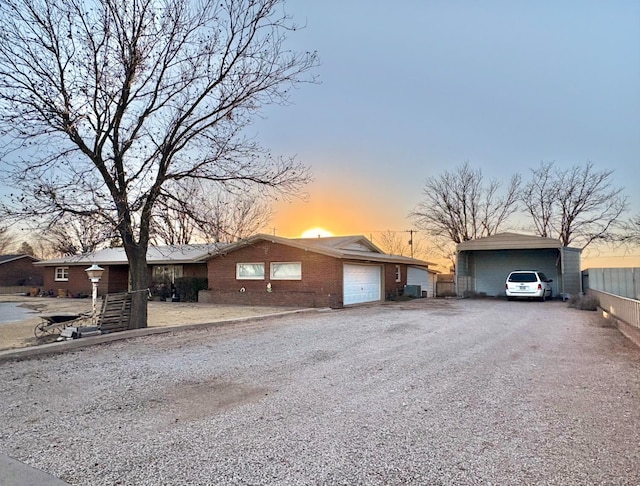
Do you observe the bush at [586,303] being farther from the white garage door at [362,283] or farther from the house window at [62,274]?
the house window at [62,274]

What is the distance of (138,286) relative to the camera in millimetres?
12211

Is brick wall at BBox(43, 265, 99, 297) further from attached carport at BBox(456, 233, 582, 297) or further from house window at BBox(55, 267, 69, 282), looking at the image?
attached carport at BBox(456, 233, 582, 297)

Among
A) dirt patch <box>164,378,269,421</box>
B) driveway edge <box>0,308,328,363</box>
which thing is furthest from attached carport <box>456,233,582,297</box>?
dirt patch <box>164,378,269,421</box>

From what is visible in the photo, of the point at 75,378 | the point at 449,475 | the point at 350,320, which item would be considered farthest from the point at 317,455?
the point at 350,320

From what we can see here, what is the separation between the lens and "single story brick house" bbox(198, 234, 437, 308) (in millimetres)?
20203

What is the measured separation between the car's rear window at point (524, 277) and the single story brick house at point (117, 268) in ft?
53.2

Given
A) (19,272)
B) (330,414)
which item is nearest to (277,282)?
(330,414)

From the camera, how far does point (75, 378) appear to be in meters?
6.74

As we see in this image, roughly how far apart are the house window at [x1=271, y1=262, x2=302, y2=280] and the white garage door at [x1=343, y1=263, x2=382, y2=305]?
2314 mm

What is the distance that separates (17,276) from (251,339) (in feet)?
127

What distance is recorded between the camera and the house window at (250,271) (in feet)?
73.5

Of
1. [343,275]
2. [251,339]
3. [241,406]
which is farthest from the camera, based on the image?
[343,275]

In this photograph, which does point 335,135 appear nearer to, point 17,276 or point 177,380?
point 177,380

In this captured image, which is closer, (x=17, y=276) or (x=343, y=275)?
(x=343, y=275)
